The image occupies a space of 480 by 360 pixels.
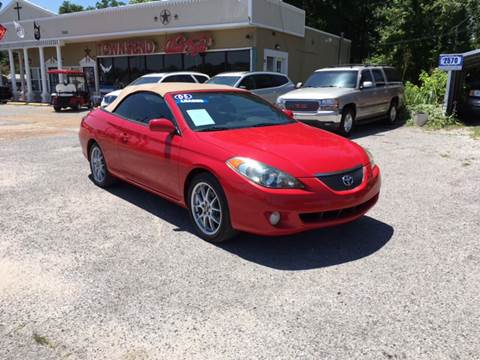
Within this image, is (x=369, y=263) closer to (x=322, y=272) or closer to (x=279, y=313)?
(x=322, y=272)

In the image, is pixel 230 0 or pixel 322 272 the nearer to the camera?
pixel 322 272

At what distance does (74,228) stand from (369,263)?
3170 millimetres

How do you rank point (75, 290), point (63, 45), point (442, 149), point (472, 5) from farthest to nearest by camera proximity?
point (63, 45) < point (472, 5) < point (442, 149) < point (75, 290)

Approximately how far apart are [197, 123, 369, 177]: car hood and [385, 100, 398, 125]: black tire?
9.31 metres

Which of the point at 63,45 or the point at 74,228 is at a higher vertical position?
the point at 63,45

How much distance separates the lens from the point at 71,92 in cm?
2245

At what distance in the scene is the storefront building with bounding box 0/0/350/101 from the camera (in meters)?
19.1

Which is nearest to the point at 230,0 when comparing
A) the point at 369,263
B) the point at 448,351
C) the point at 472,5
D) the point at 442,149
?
the point at 442,149

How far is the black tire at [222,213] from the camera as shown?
411 cm

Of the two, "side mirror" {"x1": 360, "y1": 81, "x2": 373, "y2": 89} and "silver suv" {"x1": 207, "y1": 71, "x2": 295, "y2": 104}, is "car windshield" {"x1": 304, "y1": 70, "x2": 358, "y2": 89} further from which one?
"silver suv" {"x1": 207, "y1": 71, "x2": 295, "y2": 104}

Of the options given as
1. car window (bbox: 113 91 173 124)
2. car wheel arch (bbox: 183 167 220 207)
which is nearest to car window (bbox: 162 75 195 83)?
car window (bbox: 113 91 173 124)

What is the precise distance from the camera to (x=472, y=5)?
24234 millimetres

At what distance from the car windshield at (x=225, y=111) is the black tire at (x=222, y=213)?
62 centimetres

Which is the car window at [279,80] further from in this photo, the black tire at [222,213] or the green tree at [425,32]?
the green tree at [425,32]
